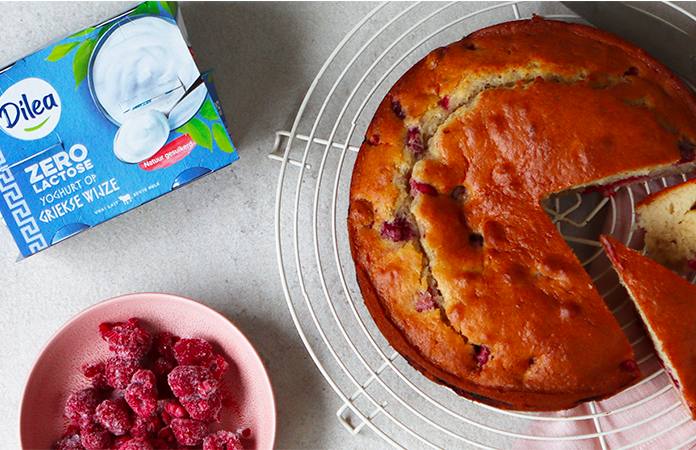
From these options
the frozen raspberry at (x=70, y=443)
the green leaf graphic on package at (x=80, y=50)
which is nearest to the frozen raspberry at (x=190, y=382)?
the frozen raspberry at (x=70, y=443)

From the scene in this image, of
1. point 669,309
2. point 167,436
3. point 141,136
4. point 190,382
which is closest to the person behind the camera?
point 669,309

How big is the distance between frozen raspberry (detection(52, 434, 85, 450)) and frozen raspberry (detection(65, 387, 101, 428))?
0.08 metres

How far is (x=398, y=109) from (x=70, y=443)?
2069 millimetres

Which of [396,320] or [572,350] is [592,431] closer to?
[572,350]

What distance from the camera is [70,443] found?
2320 millimetres

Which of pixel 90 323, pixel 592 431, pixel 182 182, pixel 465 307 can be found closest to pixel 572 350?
pixel 465 307

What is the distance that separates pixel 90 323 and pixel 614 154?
227cm

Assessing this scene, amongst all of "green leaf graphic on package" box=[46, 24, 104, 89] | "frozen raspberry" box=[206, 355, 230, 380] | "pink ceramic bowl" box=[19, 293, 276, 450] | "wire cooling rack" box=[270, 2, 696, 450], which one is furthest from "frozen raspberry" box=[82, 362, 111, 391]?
"green leaf graphic on package" box=[46, 24, 104, 89]

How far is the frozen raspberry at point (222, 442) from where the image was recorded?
2242 millimetres

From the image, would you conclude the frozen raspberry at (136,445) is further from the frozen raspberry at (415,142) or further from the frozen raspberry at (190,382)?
the frozen raspberry at (415,142)

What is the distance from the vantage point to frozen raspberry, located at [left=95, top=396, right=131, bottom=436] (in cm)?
225

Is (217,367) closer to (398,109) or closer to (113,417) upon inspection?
(113,417)

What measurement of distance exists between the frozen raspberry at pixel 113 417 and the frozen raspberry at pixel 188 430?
0.70 ft

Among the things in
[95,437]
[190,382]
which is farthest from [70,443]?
[190,382]
